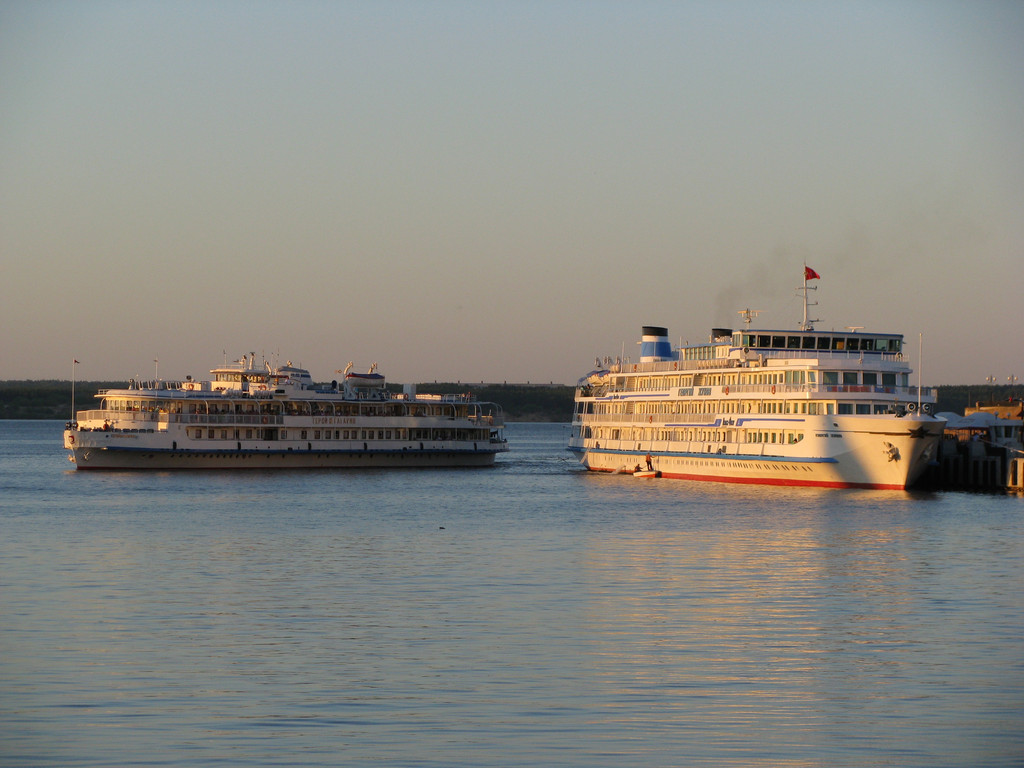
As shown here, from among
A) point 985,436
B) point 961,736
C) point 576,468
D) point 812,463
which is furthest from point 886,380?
point 961,736

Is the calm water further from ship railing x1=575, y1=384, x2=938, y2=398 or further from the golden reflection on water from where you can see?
ship railing x1=575, y1=384, x2=938, y2=398

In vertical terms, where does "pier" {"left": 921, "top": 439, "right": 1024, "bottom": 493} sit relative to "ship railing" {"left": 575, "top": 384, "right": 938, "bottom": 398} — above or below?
below

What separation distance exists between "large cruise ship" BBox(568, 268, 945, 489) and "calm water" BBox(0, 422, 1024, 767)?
15.1 metres

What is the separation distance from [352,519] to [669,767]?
4534 centimetres

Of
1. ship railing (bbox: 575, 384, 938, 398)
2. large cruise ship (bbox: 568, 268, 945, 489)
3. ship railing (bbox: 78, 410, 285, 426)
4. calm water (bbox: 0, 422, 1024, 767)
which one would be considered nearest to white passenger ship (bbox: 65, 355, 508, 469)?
ship railing (bbox: 78, 410, 285, 426)

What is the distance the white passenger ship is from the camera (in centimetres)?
10250

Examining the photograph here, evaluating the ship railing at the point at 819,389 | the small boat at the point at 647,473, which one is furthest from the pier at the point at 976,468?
the small boat at the point at 647,473

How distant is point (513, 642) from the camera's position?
1182 inches

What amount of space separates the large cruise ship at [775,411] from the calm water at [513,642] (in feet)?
49.4

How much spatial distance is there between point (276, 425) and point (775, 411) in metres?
44.4

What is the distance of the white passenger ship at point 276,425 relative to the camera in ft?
336

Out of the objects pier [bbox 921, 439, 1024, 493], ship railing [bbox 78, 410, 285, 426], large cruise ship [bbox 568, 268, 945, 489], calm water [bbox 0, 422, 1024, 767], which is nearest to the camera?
calm water [bbox 0, 422, 1024, 767]

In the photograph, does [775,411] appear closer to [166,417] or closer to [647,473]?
[647,473]

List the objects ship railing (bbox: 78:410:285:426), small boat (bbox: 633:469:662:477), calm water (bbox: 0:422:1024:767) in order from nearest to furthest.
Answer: calm water (bbox: 0:422:1024:767) < small boat (bbox: 633:469:662:477) < ship railing (bbox: 78:410:285:426)
